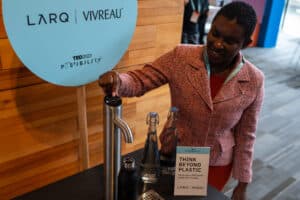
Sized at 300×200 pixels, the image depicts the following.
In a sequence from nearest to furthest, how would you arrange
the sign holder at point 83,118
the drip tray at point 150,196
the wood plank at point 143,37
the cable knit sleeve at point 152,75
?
the drip tray at point 150,196
the cable knit sleeve at point 152,75
the sign holder at point 83,118
the wood plank at point 143,37

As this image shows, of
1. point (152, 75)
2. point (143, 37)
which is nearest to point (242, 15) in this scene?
point (152, 75)

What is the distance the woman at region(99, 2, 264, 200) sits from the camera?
3.39 feet

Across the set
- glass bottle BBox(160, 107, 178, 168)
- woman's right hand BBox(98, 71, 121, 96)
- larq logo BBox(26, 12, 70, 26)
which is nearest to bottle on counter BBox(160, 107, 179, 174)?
glass bottle BBox(160, 107, 178, 168)

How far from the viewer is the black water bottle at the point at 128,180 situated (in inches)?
31.1

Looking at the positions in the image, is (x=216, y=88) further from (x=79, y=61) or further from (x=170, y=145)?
(x=79, y=61)

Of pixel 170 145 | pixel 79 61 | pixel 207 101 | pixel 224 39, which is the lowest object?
pixel 170 145

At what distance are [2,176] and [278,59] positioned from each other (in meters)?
4.78

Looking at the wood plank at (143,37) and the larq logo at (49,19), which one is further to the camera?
the wood plank at (143,37)

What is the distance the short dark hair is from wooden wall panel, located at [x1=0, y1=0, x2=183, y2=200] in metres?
0.62

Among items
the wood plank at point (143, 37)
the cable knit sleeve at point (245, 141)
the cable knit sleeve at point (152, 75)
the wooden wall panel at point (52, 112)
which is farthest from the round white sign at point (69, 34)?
the cable knit sleeve at point (245, 141)

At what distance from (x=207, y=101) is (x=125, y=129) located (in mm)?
459

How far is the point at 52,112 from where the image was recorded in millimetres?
1440

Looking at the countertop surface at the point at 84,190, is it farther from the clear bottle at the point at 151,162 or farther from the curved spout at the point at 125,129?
the curved spout at the point at 125,129

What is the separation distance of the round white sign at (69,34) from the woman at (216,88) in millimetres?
138
